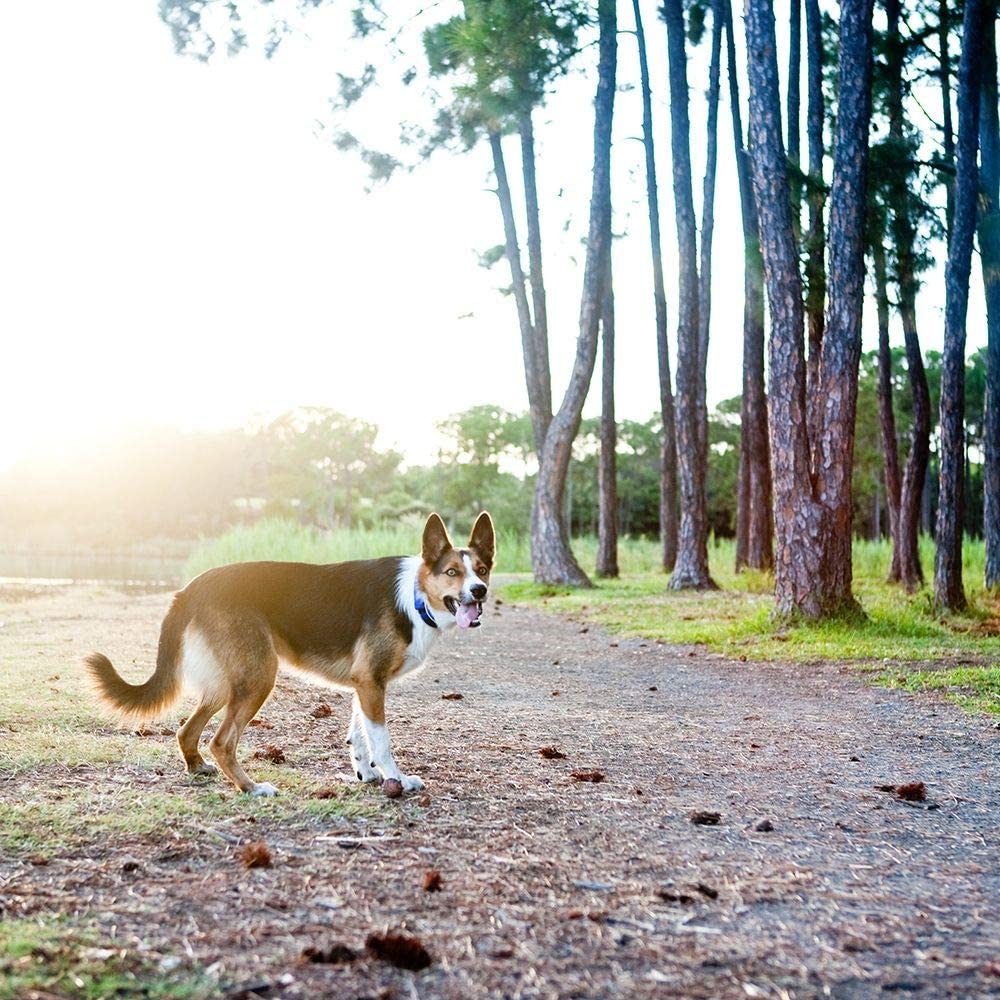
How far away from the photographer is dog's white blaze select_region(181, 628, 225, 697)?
5.29 meters

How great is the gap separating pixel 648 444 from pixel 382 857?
65.1m

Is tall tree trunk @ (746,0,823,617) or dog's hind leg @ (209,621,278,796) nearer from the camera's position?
dog's hind leg @ (209,621,278,796)

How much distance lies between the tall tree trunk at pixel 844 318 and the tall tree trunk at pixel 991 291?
4.13 meters

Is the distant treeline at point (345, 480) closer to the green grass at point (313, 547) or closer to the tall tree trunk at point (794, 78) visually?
the green grass at point (313, 547)

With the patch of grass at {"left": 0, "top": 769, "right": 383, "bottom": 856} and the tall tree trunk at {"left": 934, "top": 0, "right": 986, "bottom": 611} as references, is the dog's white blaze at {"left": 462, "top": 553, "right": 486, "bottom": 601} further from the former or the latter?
the tall tree trunk at {"left": 934, "top": 0, "right": 986, "bottom": 611}

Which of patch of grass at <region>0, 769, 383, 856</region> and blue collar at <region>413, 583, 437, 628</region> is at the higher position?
blue collar at <region>413, 583, 437, 628</region>

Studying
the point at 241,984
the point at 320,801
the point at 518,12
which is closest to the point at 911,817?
the point at 320,801

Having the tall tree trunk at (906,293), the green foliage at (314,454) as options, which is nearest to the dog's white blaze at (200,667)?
the tall tree trunk at (906,293)

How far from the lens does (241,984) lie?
2955 millimetres

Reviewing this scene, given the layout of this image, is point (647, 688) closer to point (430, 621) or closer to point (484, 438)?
point (430, 621)

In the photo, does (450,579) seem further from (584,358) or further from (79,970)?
(584,358)

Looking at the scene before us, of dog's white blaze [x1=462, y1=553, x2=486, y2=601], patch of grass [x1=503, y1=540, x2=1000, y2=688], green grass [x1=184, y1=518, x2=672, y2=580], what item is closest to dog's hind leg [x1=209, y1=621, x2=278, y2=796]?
dog's white blaze [x1=462, y1=553, x2=486, y2=601]

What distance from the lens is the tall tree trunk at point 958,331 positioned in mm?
13883

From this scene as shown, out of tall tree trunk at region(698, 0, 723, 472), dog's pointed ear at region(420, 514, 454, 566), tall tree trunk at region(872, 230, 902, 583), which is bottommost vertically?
dog's pointed ear at region(420, 514, 454, 566)
